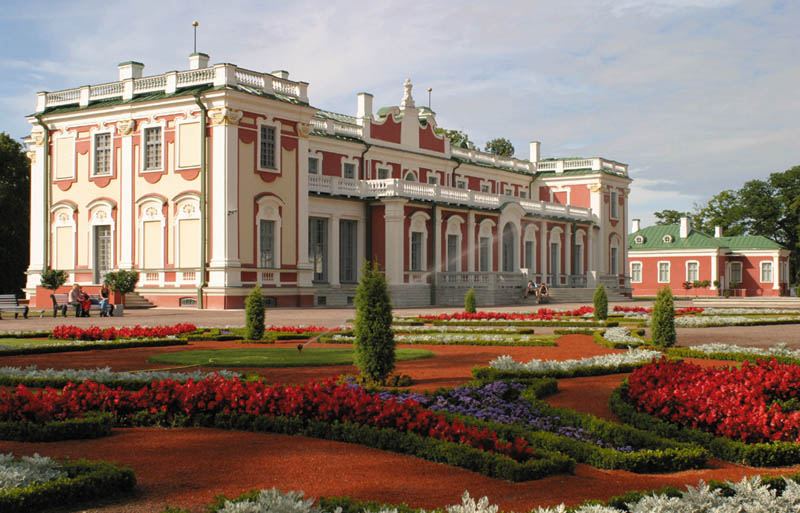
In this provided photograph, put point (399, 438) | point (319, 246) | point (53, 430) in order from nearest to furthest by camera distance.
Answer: point (399, 438) < point (53, 430) < point (319, 246)

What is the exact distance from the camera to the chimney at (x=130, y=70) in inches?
1363

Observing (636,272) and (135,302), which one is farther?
(636,272)

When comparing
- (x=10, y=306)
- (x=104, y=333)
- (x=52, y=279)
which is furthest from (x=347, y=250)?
(x=104, y=333)

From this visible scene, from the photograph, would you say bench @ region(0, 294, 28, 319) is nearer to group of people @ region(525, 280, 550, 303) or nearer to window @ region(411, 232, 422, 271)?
window @ region(411, 232, 422, 271)

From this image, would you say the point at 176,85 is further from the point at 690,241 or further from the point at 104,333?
the point at 690,241

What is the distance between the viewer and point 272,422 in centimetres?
738

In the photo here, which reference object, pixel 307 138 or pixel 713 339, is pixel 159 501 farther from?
pixel 307 138

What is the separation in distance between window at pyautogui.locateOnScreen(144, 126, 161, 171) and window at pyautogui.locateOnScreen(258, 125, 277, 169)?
4346mm

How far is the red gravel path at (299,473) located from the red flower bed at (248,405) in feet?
1.12

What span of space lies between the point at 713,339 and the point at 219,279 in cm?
1956

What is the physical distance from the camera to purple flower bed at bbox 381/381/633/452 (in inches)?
288

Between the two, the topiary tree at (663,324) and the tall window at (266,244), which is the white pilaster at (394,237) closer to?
the tall window at (266,244)

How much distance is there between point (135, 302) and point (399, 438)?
89.0ft

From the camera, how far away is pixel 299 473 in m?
5.94
